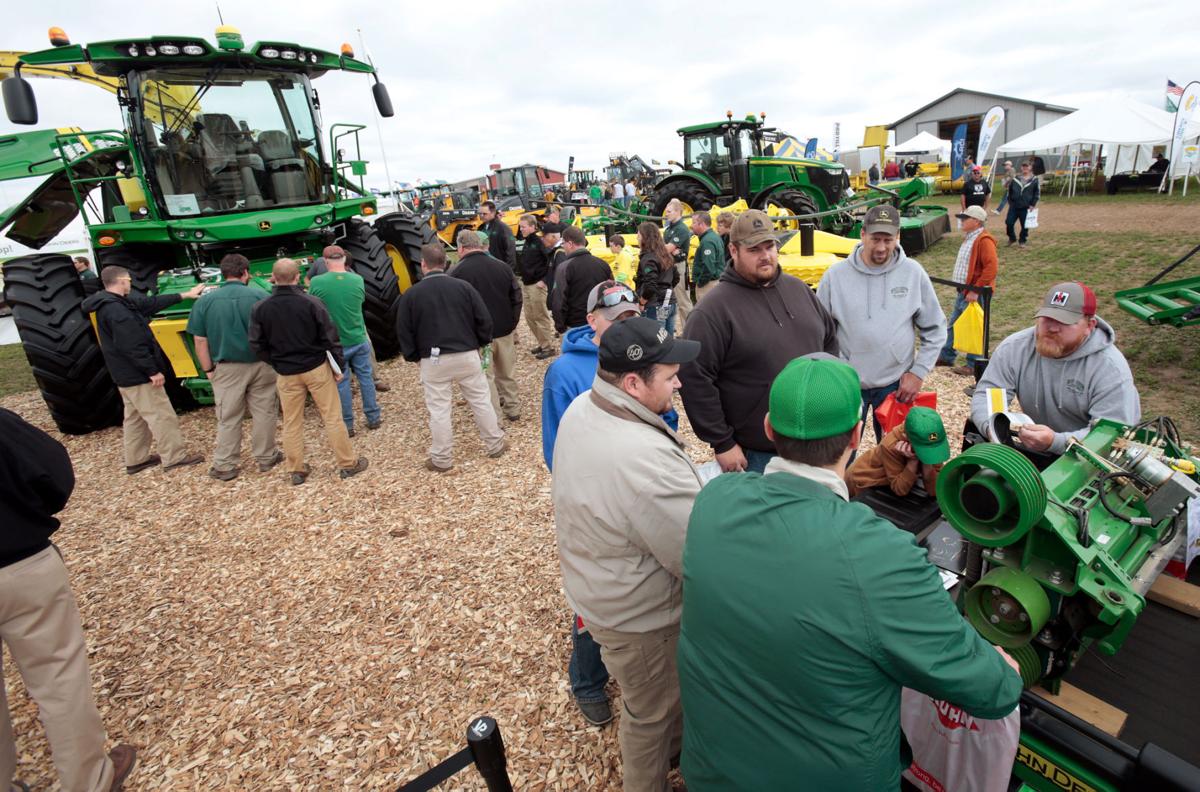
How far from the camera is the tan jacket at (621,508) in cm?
170

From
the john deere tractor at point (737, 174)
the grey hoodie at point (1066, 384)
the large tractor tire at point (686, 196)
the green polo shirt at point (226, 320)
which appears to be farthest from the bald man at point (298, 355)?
the john deere tractor at point (737, 174)

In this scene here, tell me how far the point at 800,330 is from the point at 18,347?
14.8 metres

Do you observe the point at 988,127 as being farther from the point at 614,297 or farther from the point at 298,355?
the point at 298,355

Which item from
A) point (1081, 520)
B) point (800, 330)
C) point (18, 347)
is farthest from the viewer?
point (18, 347)

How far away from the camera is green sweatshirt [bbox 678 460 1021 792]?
1.10 metres

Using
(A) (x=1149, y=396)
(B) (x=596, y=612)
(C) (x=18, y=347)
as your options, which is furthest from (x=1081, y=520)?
(C) (x=18, y=347)

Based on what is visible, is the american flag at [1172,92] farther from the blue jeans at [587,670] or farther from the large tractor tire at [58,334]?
the large tractor tire at [58,334]

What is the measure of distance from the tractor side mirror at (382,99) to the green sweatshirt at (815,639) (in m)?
6.32

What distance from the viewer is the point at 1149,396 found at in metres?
4.98

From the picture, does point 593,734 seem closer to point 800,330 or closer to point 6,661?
point 800,330

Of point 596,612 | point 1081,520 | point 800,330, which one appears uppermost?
point 800,330

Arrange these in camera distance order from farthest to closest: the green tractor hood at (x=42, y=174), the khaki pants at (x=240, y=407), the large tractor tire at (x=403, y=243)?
the large tractor tire at (x=403, y=243) → the green tractor hood at (x=42, y=174) → the khaki pants at (x=240, y=407)

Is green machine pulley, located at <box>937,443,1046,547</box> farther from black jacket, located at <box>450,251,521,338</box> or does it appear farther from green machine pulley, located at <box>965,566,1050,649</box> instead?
black jacket, located at <box>450,251,521,338</box>

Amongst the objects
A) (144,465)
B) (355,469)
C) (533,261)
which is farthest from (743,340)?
(144,465)
